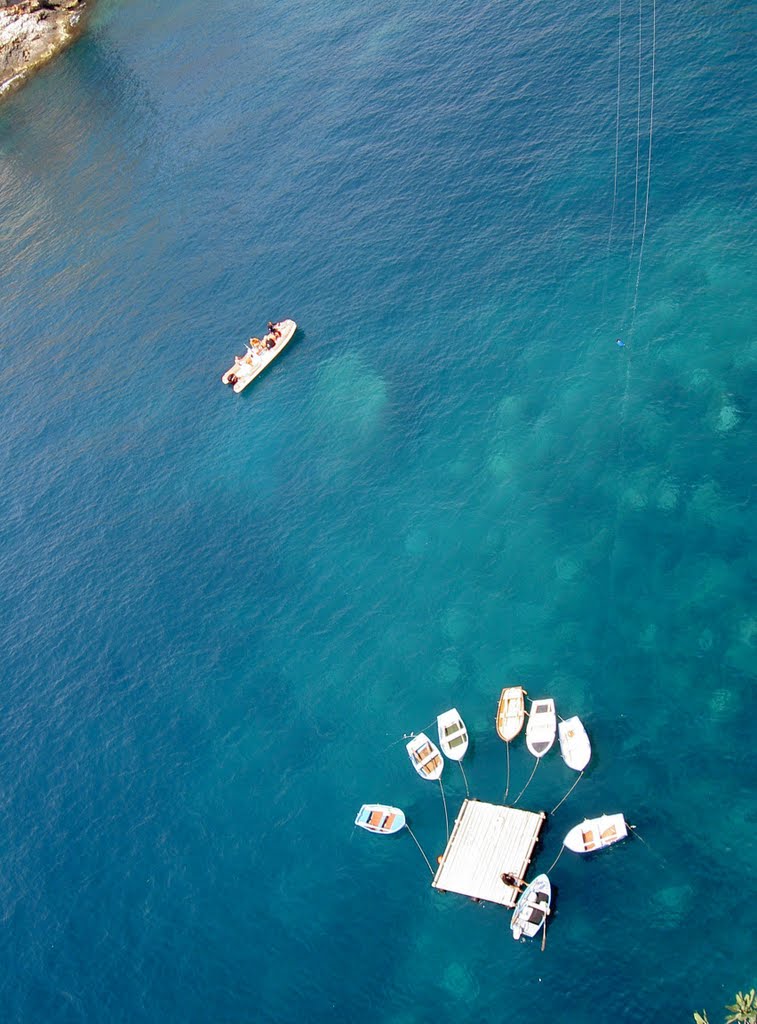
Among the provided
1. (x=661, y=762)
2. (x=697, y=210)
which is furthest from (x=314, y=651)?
(x=697, y=210)

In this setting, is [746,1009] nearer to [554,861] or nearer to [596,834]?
[596,834]

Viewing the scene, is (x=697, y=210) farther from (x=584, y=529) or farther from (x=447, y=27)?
(x=447, y=27)

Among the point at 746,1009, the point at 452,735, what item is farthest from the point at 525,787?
the point at 746,1009

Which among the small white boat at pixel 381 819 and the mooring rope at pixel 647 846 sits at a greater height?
the small white boat at pixel 381 819

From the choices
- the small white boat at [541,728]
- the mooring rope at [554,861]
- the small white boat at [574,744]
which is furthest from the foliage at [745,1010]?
the small white boat at [541,728]

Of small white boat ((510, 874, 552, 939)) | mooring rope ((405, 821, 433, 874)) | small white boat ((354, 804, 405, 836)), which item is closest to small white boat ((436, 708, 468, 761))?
small white boat ((354, 804, 405, 836))

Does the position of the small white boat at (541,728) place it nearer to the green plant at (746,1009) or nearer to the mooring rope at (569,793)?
the mooring rope at (569,793)
